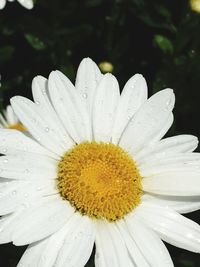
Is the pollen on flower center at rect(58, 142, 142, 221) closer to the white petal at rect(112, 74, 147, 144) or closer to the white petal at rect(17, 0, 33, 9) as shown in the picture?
the white petal at rect(112, 74, 147, 144)

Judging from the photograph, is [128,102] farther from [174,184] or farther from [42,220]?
[42,220]

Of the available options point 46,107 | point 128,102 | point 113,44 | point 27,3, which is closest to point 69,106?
point 46,107

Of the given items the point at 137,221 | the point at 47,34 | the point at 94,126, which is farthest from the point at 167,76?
the point at 137,221

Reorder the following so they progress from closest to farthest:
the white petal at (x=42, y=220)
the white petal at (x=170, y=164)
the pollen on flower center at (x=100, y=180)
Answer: the white petal at (x=42, y=220), the pollen on flower center at (x=100, y=180), the white petal at (x=170, y=164)

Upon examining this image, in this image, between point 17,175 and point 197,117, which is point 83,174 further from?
point 197,117

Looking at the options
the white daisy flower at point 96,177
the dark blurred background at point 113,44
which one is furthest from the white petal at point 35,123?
the dark blurred background at point 113,44

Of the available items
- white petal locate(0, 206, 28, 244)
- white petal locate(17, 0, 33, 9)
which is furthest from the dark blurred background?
white petal locate(0, 206, 28, 244)

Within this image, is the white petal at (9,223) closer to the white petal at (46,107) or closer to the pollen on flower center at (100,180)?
the pollen on flower center at (100,180)
